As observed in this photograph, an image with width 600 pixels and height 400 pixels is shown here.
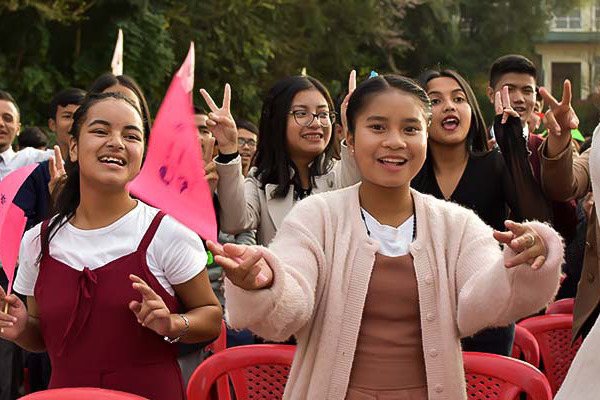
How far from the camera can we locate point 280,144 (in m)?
4.45

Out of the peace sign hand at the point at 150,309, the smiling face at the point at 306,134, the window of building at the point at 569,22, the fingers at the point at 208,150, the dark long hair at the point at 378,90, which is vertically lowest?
the peace sign hand at the point at 150,309

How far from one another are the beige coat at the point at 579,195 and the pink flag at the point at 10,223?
6.38ft

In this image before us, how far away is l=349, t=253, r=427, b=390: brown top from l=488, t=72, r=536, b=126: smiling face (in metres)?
2.99

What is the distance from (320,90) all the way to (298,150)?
0.33 meters

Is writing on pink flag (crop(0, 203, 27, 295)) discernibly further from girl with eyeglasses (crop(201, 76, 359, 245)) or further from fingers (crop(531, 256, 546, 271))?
fingers (crop(531, 256, 546, 271))

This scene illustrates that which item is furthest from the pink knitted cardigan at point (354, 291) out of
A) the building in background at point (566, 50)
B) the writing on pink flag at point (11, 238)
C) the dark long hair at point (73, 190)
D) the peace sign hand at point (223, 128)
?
the building in background at point (566, 50)

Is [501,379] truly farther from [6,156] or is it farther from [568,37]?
[568,37]

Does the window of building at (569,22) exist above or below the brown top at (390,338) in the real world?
above

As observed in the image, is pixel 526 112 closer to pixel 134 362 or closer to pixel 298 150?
pixel 298 150

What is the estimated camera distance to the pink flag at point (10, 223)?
10.5 ft

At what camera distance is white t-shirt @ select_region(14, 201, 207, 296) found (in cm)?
311

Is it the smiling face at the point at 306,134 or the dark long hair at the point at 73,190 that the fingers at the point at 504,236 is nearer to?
the dark long hair at the point at 73,190

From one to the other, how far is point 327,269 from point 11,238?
1.12 meters

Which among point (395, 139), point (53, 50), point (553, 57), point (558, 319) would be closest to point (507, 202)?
point (558, 319)
